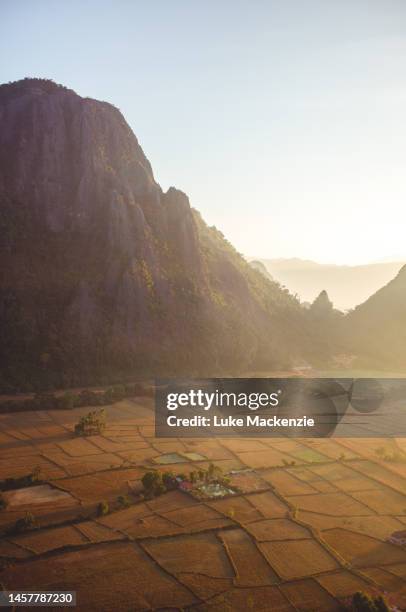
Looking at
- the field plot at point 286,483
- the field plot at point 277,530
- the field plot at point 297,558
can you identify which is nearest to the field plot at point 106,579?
the field plot at point 297,558

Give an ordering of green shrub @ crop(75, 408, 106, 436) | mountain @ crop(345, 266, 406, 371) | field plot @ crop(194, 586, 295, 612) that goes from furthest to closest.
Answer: mountain @ crop(345, 266, 406, 371)
green shrub @ crop(75, 408, 106, 436)
field plot @ crop(194, 586, 295, 612)

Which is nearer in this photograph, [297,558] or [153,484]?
[297,558]

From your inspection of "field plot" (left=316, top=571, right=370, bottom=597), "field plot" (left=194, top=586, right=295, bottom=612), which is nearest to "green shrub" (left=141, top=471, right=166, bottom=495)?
"field plot" (left=194, top=586, right=295, bottom=612)

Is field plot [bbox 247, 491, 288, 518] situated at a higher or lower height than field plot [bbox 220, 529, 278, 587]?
higher

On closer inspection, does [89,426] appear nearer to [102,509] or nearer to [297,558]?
[102,509]

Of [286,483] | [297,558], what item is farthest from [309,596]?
[286,483]

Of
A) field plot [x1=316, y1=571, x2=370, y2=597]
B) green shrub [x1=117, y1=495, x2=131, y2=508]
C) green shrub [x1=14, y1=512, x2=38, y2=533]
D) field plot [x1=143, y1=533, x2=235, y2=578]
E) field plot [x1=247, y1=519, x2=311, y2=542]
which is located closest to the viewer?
field plot [x1=316, y1=571, x2=370, y2=597]

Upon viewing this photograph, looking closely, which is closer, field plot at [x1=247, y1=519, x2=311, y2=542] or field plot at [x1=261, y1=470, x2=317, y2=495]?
field plot at [x1=247, y1=519, x2=311, y2=542]

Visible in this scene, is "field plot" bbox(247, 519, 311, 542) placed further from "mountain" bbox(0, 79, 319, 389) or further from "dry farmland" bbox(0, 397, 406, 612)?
"mountain" bbox(0, 79, 319, 389)
